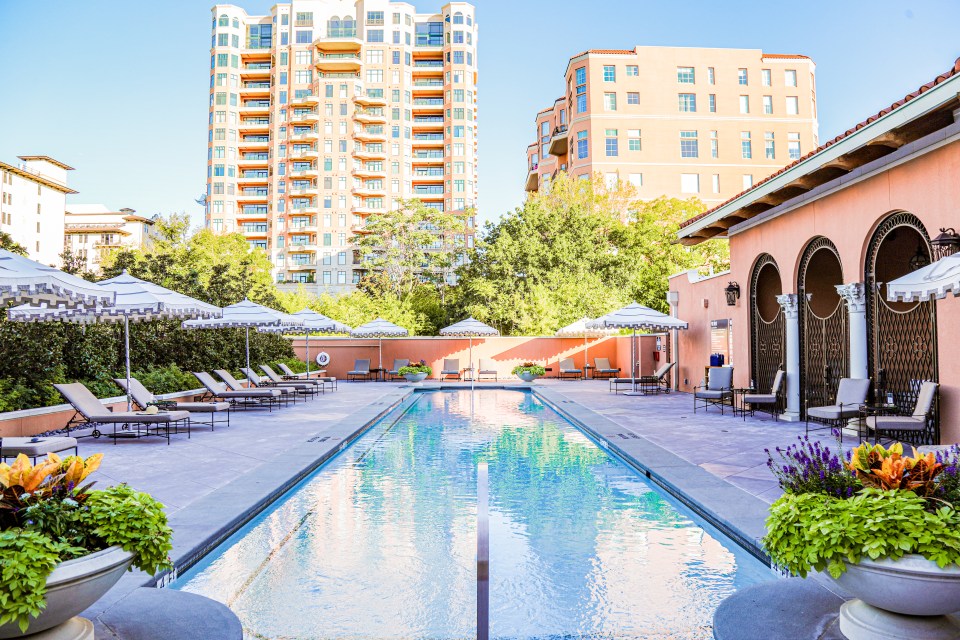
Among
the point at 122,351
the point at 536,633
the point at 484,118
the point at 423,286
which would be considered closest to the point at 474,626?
the point at 536,633

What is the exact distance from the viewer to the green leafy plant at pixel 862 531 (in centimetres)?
292

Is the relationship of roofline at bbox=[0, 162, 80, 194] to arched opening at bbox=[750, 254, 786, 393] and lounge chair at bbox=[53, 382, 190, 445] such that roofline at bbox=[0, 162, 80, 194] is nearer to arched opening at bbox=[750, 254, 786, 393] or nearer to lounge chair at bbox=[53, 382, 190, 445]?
lounge chair at bbox=[53, 382, 190, 445]

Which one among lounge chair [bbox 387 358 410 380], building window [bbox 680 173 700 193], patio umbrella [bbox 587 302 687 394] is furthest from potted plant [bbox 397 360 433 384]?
building window [bbox 680 173 700 193]

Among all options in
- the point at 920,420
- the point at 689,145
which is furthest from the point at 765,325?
the point at 689,145

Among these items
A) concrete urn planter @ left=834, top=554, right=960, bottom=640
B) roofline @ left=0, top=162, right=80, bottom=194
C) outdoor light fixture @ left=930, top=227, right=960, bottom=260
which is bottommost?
concrete urn planter @ left=834, top=554, right=960, bottom=640

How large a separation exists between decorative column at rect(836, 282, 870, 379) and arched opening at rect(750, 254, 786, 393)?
302 centimetres

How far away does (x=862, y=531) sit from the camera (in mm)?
2992

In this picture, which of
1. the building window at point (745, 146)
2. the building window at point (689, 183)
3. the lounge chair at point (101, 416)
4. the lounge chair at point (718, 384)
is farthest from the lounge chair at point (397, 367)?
the building window at point (745, 146)

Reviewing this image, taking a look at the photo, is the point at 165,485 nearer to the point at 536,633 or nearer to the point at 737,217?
the point at 536,633

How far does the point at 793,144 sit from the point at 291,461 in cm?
4957

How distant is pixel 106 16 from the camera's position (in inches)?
1203

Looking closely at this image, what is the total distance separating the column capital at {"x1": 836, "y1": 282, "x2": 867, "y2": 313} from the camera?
1055 cm

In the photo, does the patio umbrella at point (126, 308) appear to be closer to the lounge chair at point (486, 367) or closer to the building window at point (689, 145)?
the lounge chair at point (486, 367)

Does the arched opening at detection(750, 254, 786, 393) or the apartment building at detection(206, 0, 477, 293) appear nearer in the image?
the arched opening at detection(750, 254, 786, 393)
